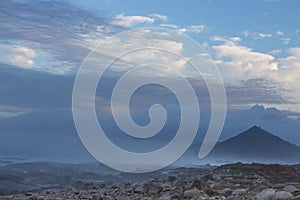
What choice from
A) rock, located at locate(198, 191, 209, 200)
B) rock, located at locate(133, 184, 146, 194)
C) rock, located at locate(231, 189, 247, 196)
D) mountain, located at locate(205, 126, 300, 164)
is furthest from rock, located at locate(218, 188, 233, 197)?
mountain, located at locate(205, 126, 300, 164)

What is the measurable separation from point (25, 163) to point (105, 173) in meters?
27.2

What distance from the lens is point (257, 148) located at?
66.9 metres

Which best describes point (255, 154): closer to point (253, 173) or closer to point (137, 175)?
point (137, 175)

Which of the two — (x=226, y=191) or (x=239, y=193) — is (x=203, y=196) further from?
(x=226, y=191)

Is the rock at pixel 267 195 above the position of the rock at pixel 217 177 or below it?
below

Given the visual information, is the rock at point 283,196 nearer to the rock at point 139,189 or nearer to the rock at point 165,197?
the rock at point 165,197

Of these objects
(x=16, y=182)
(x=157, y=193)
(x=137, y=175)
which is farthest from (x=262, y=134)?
(x=157, y=193)

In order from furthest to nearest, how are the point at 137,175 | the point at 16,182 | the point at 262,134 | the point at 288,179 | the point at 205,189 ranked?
the point at 262,134 → the point at 16,182 → the point at 137,175 → the point at 288,179 → the point at 205,189

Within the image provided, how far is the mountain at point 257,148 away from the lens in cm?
6227

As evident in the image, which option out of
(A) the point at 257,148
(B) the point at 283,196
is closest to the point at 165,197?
(B) the point at 283,196

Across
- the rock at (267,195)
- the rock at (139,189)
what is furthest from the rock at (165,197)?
the rock at (267,195)

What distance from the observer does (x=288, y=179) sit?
28.6 metres

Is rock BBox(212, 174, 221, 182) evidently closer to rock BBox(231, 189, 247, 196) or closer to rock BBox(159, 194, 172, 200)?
rock BBox(159, 194, 172, 200)

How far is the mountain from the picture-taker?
62.3 meters
